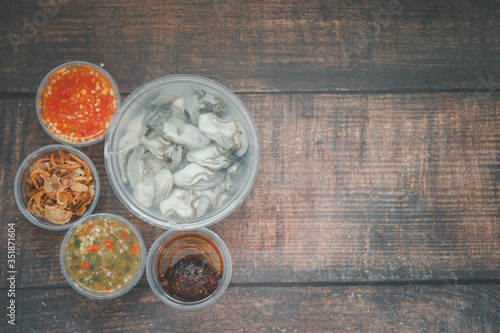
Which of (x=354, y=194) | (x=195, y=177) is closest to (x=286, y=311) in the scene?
(x=354, y=194)

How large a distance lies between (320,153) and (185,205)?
541mm

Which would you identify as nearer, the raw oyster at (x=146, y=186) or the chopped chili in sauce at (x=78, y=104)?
the raw oyster at (x=146, y=186)

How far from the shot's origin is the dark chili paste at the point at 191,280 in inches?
55.0

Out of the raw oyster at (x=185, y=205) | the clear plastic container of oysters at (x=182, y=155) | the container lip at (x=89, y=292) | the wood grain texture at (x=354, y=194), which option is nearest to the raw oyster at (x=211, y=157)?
the clear plastic container of oysters at (x=182, y=155)

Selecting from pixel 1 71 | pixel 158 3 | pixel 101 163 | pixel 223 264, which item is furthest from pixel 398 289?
pixel 1 71

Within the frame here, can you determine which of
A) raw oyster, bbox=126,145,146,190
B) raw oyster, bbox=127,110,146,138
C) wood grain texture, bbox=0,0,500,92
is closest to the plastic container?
raw oyster, bbox=126,145,146,190

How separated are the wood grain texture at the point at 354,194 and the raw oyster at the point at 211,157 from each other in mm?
209

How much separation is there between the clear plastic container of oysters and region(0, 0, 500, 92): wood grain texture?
0.16 metres

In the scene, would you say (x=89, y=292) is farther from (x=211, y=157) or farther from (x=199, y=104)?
(x=199, y=104)

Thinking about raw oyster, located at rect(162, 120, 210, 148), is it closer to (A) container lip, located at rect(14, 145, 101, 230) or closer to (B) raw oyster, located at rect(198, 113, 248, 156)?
(B) raw oyster, located at rect(198, 113, 248, 156)

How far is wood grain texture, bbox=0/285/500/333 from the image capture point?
57.9 inches

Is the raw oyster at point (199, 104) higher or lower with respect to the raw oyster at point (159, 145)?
higher

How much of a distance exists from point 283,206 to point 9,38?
120cm

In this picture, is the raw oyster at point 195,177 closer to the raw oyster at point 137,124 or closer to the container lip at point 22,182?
the raw oyster at point 137,124
